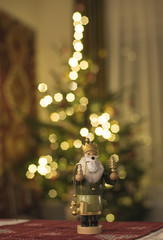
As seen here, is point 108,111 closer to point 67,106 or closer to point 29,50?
point 67,106

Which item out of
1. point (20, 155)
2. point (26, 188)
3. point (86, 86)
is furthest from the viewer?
point (20, 155)

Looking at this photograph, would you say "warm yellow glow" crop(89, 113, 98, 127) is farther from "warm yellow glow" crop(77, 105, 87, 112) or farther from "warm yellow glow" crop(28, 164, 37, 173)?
"warm yellow glow" crop(28, 164, 37, 173)

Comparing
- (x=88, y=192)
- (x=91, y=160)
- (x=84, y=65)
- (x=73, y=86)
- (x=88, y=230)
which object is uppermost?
(x=84, y=65)

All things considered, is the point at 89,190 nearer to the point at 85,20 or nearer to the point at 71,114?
the point at 71,114

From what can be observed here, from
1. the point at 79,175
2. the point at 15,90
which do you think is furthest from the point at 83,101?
the point at 79,175

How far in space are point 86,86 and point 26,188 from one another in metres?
1.18

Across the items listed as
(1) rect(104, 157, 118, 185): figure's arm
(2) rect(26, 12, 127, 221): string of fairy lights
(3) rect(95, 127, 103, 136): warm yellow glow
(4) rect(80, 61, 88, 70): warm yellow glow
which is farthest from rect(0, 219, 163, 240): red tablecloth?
(4) rect(80, 61, 88, 70): warm yellow glow

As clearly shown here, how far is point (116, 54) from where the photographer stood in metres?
4.36

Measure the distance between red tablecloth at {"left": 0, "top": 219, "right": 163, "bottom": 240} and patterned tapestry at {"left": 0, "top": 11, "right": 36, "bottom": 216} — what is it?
2.34 meters

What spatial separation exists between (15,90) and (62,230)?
117 inches

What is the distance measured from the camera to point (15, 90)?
14.0 ft

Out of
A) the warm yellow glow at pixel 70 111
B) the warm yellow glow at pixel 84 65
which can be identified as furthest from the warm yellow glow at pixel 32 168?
the warm yellow glow at pixel 84 65

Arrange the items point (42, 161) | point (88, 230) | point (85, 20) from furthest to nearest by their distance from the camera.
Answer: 1. point (85, 20)
2. point (42, 161)
3. point (88, 230)

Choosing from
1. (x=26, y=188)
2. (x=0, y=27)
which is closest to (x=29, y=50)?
(x=0, y=27)
